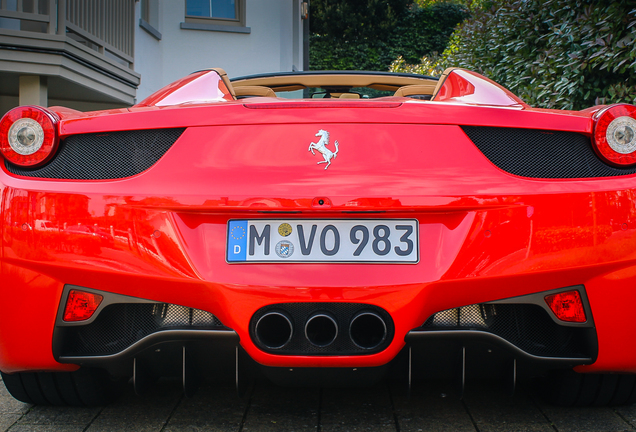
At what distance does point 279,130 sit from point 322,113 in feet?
0.45

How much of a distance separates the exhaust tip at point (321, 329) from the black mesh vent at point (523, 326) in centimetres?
29

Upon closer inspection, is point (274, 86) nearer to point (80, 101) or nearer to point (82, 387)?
point (82, 387)

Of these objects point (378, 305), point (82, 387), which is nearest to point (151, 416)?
point (82, 387)

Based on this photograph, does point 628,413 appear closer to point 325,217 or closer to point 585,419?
point 585,419

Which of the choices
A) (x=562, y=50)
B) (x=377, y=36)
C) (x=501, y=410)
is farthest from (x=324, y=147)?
(x=377, y=36)

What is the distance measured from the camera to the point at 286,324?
5.49ft

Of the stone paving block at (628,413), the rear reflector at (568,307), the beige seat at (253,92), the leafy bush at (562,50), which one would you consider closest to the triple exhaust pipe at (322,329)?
the rear reflector at (568,307)

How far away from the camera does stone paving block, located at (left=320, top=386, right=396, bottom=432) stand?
1933 mm

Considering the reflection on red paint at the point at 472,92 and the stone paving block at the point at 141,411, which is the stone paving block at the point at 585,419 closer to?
the reflection on red paint at the point at 472,92

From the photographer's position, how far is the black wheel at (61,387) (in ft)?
6.53

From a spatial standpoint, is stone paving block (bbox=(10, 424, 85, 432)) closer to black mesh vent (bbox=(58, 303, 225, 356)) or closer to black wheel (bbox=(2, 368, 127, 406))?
black wheel (bbox=(2, 368, 127, 406))

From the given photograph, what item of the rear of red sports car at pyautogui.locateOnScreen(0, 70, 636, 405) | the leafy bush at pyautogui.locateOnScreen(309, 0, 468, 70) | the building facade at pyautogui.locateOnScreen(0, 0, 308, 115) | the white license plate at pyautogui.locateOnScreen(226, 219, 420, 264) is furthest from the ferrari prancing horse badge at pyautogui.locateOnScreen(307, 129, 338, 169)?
the leafy bush at pyautogui.locateOnScreen(309, 0, 468, 70)

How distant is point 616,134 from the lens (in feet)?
5.91

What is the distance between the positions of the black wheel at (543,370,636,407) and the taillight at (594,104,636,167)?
2.39ft
